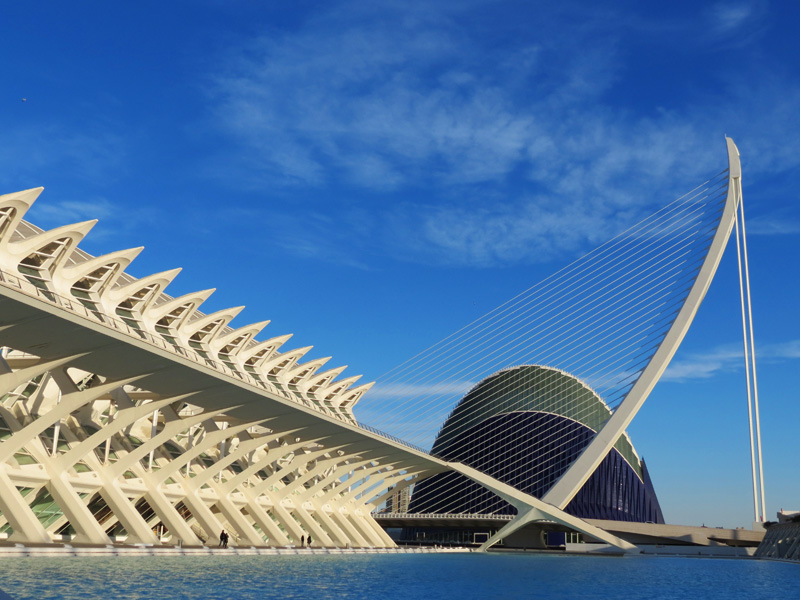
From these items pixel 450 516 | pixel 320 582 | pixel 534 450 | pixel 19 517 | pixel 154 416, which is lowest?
pixel 320 582

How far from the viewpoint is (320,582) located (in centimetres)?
1916

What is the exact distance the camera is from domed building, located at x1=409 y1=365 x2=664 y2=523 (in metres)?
71.8

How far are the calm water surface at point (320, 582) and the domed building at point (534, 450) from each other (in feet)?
144

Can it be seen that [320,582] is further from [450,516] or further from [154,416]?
[450,516]

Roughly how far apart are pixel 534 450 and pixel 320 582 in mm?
57628

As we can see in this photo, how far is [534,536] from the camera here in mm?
62875

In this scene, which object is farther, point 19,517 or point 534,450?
point 534,450

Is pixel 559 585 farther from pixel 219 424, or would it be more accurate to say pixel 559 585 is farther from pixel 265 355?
pixel 265 355

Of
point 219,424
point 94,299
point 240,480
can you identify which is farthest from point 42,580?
point 219,424

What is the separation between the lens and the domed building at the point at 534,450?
71.8 m

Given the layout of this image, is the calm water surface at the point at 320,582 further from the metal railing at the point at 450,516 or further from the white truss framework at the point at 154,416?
the metal railing at the point at 450,516

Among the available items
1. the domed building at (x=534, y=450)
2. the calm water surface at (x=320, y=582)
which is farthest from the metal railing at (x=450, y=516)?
the calm water surface at (x=320, y=582)

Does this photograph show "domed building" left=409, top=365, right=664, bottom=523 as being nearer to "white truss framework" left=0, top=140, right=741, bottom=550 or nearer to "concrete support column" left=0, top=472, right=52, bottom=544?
"white truss framework" left=0, top=140, right=741, bottom=550

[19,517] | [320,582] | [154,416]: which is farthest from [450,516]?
[320,582]
